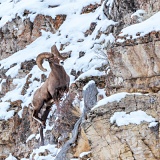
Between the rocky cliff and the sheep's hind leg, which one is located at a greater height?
the rocky cliff

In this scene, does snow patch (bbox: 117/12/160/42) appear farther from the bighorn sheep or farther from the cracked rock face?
the bighorn sheep

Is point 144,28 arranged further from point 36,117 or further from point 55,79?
point 36,117

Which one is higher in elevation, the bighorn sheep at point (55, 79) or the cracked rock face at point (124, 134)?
the cracked rock face at point (124, 134)

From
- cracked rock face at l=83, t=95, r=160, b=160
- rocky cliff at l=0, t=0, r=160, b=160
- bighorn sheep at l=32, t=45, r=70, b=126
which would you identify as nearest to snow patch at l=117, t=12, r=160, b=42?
rocky cliff at l=0, t=0, r=160, b=160

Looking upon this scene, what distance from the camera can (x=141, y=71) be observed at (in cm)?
673

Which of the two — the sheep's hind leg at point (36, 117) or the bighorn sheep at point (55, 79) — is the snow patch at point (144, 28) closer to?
the bighorn sheep at point (55, 79)

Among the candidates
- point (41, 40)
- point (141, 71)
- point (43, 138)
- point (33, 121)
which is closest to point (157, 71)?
point (141, 71)

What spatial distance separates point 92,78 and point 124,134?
538 cm

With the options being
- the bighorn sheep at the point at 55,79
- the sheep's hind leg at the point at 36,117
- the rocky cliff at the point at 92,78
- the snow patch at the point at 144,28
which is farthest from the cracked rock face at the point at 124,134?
the sheep's hind leg at the point at 36,117

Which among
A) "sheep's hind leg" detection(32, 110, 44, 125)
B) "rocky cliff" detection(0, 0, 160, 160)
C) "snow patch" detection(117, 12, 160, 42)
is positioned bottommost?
"sheep's hind leg" detection(32, 110, 44, 125)

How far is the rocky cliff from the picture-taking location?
20.2ft

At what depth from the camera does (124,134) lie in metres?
6.11

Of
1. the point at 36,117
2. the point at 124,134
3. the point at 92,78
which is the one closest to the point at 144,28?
the point at 124,134

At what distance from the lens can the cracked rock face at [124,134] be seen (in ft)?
19.5
